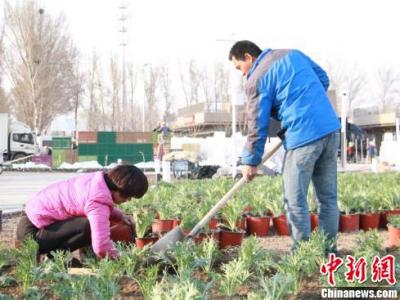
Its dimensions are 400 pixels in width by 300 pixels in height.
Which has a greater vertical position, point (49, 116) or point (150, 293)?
point (49, 116)

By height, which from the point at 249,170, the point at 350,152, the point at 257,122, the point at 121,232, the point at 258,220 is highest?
the point at 257,122

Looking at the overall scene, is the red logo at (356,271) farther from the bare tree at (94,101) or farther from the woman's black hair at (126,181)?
the bare tree at (94,101)

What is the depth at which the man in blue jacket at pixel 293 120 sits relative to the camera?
4051 mm

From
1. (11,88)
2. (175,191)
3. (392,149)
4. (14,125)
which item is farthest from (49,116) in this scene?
(175,191)

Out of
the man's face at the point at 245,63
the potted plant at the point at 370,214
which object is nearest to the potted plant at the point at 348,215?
the potted plant at the point at 370,214

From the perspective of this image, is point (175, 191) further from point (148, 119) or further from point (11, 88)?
point (148, 119)

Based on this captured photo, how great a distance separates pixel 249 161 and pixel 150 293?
4.84 feet

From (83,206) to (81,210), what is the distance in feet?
0.21

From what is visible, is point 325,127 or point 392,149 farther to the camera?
point 392,149

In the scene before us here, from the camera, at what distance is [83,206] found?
403 centimetres

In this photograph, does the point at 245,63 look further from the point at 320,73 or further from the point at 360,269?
the point at 360,269

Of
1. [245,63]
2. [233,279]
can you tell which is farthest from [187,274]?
[245,63]

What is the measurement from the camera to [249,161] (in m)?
4.08

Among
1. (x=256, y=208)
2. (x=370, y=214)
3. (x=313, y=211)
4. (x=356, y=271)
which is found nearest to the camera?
(x=356, y=271)
